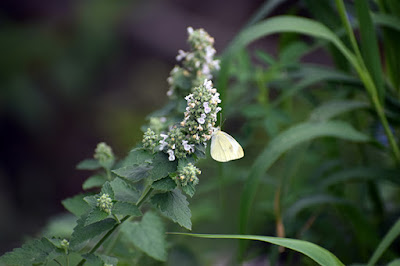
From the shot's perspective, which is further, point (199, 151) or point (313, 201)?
point (313, 201)

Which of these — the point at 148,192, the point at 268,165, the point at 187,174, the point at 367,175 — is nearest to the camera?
the point at 187,174

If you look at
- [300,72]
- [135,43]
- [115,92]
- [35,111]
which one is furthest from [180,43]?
[300,72]

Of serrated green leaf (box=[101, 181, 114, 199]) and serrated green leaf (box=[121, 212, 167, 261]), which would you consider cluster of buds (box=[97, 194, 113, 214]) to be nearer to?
serrated green leaf (box=[101, 181, 114, 199])

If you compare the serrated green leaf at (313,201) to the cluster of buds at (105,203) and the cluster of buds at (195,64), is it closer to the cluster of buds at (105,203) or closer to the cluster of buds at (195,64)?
the cluster of buds at (195,64)

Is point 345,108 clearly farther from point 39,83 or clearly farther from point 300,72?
point 39,83

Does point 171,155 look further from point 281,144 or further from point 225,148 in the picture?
point 281,144

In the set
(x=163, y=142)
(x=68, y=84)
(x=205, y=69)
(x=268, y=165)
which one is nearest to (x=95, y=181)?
(x=163, y=142)
